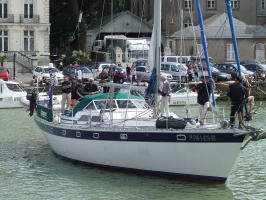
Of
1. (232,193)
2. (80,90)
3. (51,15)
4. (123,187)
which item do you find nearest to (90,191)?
(123,187)

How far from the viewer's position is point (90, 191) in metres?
25.2

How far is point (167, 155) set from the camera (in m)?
25.6

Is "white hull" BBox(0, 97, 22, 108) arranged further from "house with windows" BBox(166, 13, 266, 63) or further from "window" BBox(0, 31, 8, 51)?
"house with windows" BBox(166, 13, 266, 63)

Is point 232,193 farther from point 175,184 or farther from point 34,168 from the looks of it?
point 34,168

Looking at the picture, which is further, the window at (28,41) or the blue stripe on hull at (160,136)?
the window at (28,41)

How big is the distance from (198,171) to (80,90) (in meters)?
8.67

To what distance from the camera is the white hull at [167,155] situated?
982 inches

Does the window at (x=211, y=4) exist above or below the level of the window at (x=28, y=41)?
above

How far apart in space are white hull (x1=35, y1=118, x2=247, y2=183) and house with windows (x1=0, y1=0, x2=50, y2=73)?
4945cm

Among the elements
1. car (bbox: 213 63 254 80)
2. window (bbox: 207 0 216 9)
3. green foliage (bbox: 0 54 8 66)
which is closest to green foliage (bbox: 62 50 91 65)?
green foliage (bbox: 0 54 8 66)

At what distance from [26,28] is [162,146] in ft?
178

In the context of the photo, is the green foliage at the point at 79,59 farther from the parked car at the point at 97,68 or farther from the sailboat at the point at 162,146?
the sailboat at the point at 162,146

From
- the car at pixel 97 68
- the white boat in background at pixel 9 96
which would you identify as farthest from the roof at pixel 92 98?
the car at pixel 97 68

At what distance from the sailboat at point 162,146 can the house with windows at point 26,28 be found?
161ft
